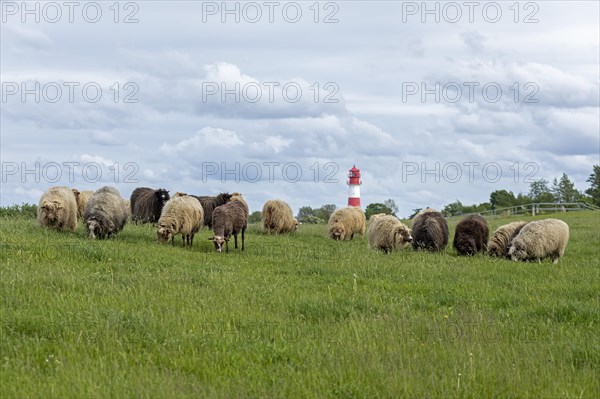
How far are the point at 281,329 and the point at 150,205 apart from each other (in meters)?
19.4

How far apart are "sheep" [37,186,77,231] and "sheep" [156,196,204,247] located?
2941 mm

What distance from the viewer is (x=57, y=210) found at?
68.4ft

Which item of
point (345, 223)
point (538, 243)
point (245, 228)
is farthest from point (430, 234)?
point (345, 223)

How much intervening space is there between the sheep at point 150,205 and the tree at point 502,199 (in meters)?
78.1

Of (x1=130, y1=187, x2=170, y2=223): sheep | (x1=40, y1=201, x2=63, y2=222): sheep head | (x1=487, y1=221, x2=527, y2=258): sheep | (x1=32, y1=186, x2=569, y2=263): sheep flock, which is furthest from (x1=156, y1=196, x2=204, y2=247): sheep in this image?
(x1=487, y1=221, x2=527, y2=258): sheep

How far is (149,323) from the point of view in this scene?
8625mm

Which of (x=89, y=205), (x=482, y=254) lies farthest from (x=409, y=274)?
(x=89, y=205)

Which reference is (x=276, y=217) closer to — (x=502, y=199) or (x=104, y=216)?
(x=104, y=216)

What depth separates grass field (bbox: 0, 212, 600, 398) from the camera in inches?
270

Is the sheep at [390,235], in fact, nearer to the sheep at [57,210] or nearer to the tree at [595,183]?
the sheep at [57,210]

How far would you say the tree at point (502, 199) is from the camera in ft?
325

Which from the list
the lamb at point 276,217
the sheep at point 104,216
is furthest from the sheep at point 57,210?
the lamb at point 276,217

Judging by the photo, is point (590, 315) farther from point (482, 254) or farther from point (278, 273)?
point (482, 254)

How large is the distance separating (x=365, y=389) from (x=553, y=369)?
2.40 meters
